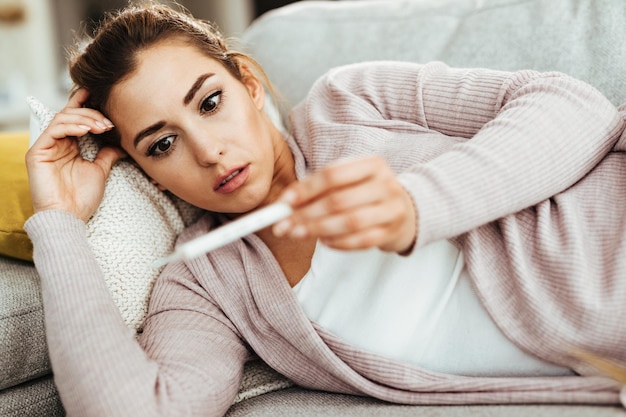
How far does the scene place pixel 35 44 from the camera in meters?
3.96

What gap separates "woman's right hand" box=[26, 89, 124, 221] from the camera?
0.98 m

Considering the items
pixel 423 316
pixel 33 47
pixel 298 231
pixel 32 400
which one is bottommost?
pixel 33 47

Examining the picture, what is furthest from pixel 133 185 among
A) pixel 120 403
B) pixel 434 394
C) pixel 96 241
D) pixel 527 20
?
pixel 527 20

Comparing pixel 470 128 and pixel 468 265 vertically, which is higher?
pixel 470 128

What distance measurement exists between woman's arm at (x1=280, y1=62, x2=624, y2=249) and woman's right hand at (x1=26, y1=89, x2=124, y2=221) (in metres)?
0.38

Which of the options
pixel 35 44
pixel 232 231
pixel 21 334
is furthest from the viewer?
pixel 35 44

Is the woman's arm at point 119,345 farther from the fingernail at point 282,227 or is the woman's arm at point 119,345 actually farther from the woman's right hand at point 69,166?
the fingernail at point 282,227

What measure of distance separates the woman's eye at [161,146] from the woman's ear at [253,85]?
226 mm

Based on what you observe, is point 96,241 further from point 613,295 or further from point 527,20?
point 527,20

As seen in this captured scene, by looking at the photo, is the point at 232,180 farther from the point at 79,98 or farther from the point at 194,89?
the point at 79,98

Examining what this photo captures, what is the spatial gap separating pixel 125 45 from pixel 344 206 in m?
0.59

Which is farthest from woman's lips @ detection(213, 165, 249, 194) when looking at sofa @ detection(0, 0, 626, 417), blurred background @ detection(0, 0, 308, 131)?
blurred background @ detection(0, 0, 308, 131)

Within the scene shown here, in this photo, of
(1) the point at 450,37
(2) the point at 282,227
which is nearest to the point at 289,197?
(2) the point at 282,227

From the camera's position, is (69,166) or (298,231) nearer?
(298,231)
